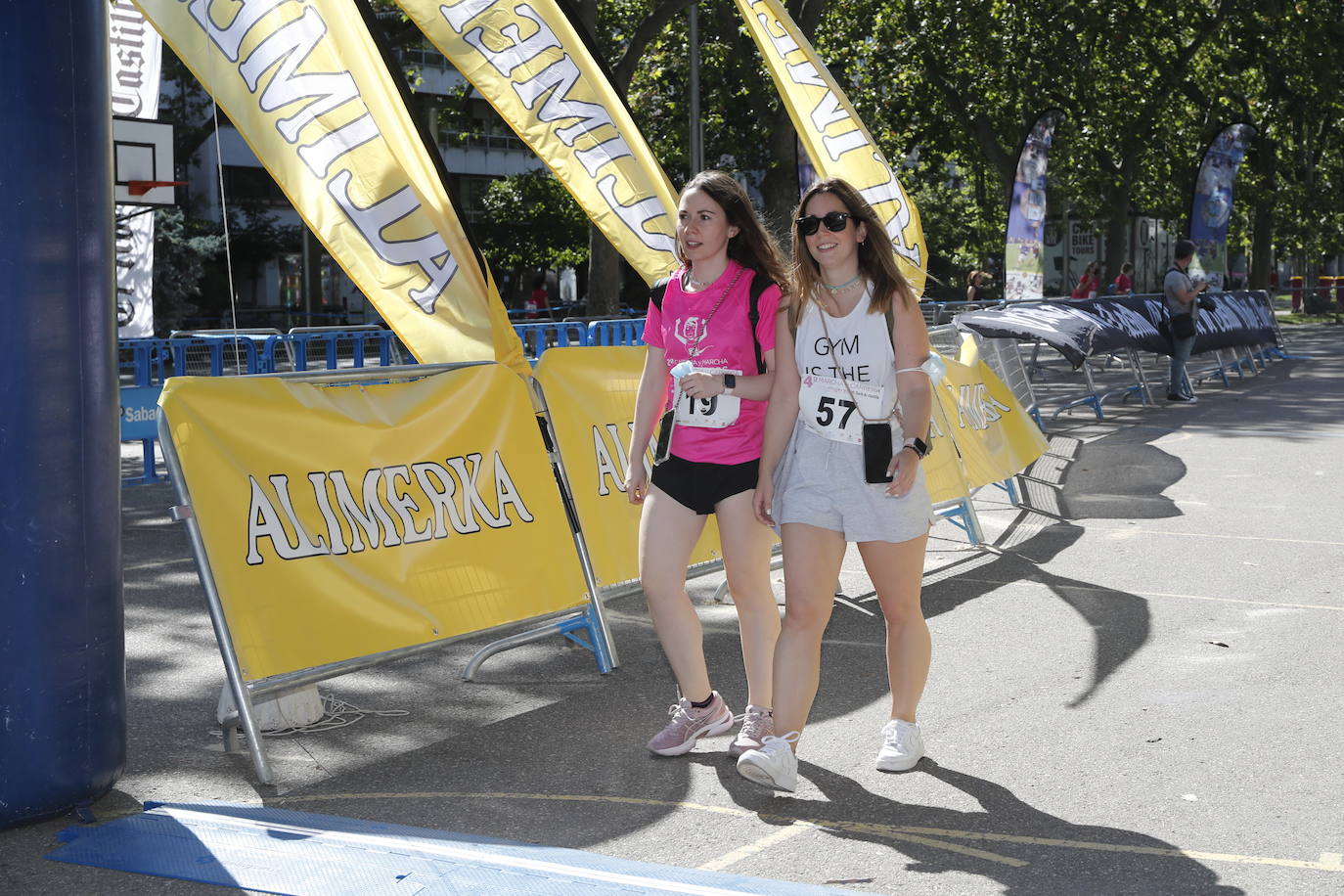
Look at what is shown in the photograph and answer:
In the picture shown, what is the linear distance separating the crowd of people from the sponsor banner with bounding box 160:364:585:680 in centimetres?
97

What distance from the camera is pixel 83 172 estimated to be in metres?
4.43

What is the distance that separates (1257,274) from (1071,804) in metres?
41.0

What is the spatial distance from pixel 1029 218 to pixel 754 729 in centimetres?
1866

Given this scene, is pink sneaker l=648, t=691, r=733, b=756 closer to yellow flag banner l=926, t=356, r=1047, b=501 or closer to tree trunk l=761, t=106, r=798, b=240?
yellow flag banner l=926, t=356, r=1047, b=501

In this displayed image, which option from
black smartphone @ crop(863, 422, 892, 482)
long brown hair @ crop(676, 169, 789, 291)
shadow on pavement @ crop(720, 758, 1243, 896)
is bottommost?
shadow on pavement @ crop(720, 758, 1243, 896)

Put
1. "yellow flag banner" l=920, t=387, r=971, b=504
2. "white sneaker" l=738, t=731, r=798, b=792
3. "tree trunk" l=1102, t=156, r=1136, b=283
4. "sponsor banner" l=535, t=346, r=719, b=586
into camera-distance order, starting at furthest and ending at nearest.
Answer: "tree trunk" l=1102, t=156, r=1136, b=283
"yellow flag banner" l=920, t=387, r=971, b=504
"sponsor banner" l=535, t=346, r=719, b=586
"white sneaker" l=738, t=731, r=798, b=792

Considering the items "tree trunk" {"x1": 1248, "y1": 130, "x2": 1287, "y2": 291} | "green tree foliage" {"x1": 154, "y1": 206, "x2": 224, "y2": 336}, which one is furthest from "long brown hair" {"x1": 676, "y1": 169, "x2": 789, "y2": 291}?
"tree trunk" {"x1": 1248, "y1": 130, "x2": 1287, "y2": 291}

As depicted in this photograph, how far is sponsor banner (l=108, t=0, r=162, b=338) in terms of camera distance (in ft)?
52.4

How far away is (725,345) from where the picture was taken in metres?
4.97

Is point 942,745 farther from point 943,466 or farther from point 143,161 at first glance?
point 143,161

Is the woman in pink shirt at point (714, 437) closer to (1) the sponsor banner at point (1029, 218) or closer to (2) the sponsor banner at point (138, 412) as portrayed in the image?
(2) the sponsor banner at point (138, 412)

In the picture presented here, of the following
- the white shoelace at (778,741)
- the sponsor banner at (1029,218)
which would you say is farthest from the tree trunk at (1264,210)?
the white shoelace at (778,741)

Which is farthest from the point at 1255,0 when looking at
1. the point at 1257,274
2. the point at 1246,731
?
the point at 1246,731

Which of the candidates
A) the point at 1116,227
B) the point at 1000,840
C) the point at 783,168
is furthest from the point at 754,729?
the point at 1116,227
